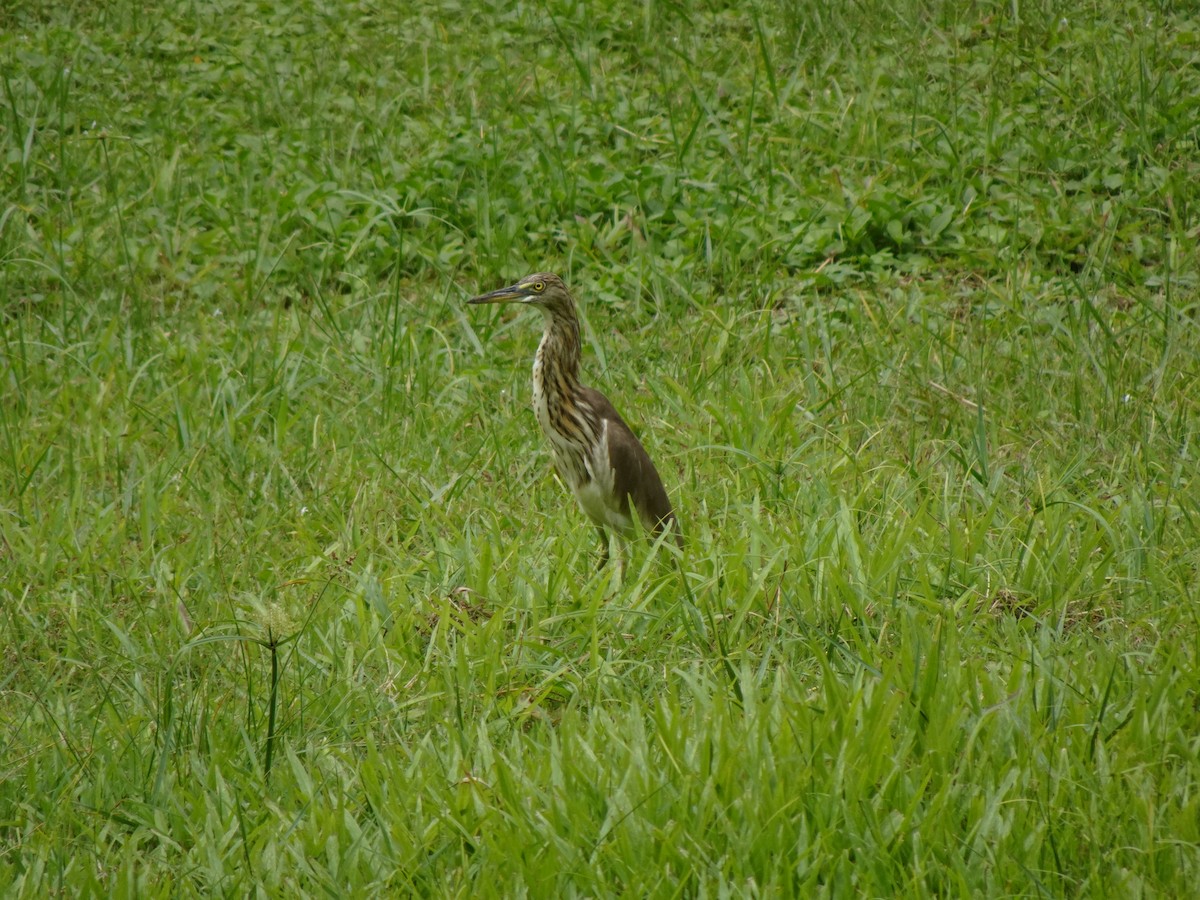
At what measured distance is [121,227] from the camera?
7.55 metres

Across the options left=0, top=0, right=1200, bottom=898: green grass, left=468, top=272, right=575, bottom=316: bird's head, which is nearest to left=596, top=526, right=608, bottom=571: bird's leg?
left=0, top=0, right=1200, bottom=898: green grass

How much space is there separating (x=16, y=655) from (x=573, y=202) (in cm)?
409

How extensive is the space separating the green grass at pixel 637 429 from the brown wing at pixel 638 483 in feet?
0.67

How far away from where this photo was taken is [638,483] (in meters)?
5.21

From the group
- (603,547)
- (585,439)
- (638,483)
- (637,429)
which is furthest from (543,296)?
(603,547)

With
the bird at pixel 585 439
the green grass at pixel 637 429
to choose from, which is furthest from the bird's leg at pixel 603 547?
the green grass at pixel 637 429

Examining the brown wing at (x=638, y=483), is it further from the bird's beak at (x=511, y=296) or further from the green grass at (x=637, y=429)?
the bird's beak at (x=511, y=296)

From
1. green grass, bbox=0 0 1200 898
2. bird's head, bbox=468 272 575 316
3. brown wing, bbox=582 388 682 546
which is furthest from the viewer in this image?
bird's head, bbox=468 272 575 316

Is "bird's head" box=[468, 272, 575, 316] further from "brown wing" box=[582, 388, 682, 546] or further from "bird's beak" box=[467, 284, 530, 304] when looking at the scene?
"brown wing" box=[582, 388, 682, 546]

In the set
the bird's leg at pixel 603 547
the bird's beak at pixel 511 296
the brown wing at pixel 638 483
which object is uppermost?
the bird's beak at pixel 511 296

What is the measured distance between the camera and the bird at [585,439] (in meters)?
5.23

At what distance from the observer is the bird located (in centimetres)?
523

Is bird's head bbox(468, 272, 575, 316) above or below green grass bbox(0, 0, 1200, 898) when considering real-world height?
above

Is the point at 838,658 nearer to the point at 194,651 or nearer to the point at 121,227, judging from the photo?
the point at 194,651
